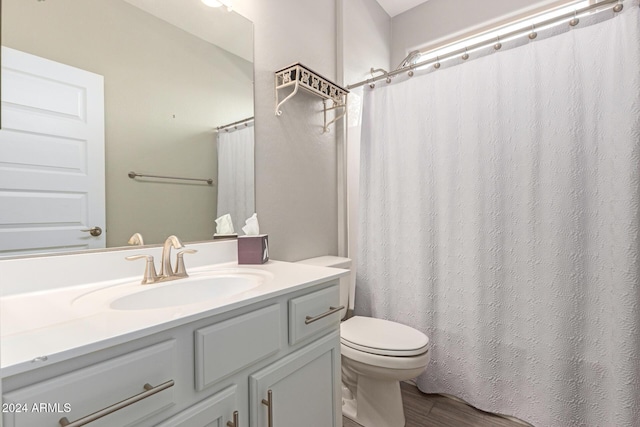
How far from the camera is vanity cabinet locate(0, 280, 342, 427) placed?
0.51 m

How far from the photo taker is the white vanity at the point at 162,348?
51 centimetres

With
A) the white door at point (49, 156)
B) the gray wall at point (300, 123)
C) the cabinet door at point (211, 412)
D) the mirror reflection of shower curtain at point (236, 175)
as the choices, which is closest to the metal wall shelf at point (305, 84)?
the gray wall at point (300, 123)

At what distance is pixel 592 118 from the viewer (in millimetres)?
1320

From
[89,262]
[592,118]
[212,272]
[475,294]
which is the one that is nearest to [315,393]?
[212,272]

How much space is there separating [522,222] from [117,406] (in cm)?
164

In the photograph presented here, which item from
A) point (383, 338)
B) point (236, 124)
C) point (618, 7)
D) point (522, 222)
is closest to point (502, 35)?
point (618, 7)

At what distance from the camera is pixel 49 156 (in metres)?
0.90

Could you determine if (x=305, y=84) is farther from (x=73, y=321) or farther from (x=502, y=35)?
(x=73, y=321)

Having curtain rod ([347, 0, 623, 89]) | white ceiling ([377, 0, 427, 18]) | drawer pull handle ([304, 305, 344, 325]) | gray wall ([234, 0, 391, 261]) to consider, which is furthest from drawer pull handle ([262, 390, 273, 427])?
white ceiling ([377, 0, 427, 18])

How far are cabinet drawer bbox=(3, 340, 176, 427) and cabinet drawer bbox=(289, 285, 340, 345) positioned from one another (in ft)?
1.18

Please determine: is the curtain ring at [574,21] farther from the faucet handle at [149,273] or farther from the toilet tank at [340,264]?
the faucet handle at [149,273]

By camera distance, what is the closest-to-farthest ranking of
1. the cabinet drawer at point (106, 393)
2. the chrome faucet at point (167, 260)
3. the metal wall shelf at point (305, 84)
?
1. the cabinet drawer at point (106, 393)
2. the chrome faucet at point (167, 260)
3. the metal wall shelf at point (305, 84)

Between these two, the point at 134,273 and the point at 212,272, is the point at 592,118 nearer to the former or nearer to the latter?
the point at 212,272

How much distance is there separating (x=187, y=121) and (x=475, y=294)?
1.58 meters
